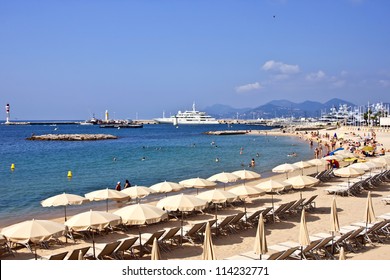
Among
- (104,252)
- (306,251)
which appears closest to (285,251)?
(306,251)

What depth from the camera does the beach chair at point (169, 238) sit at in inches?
360

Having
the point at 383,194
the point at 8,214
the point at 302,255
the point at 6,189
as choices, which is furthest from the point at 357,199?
the point at 6,189

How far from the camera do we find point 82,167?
3144cm

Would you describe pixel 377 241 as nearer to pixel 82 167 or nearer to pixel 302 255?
pixel 302 255

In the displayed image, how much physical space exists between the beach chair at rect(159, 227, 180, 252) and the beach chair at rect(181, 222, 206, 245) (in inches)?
7.2

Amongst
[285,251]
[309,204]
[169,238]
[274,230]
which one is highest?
[285,251]

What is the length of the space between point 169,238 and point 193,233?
0.61 m

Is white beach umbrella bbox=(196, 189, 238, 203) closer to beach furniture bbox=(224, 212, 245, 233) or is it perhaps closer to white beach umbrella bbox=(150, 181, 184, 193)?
beach furniture bbox=(224, 212, 245, 233)

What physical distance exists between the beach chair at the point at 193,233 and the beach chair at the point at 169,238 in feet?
0.60

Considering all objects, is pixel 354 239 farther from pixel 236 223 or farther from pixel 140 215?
pixel 140 215

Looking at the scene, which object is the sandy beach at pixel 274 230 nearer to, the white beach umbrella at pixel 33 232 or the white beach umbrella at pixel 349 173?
the white beach umbrella at pixel 349 173

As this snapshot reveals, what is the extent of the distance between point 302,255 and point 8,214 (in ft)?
37.5

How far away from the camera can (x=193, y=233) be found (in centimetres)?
953

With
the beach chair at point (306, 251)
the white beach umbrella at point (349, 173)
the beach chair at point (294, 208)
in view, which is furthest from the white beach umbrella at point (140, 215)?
the white beach umbrella at point (349, 173)
